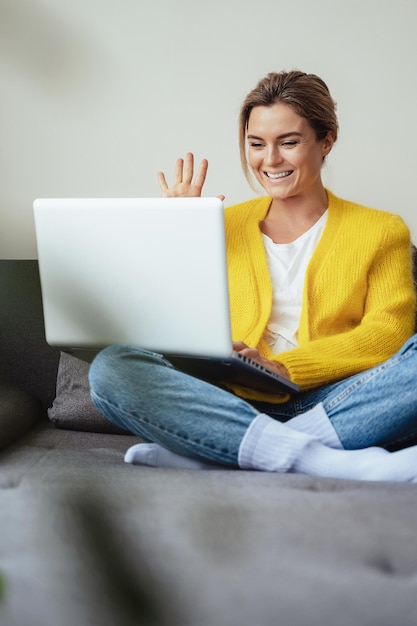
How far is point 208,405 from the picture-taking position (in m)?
1.42

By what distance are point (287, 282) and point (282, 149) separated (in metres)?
0.33

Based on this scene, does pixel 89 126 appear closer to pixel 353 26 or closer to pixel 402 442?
pixel 353 26

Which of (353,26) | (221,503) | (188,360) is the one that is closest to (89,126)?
(353,26)

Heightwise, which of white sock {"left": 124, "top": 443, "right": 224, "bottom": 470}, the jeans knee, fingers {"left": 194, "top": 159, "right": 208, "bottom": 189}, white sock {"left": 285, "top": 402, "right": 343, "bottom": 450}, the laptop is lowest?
white sock {"left": 124, "top": 443, "right": 224, "bottom": 470}

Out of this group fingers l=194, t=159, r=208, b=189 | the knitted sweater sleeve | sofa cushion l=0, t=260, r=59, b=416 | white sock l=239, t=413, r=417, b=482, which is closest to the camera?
white sock l=239, t=413, r=417, b=482

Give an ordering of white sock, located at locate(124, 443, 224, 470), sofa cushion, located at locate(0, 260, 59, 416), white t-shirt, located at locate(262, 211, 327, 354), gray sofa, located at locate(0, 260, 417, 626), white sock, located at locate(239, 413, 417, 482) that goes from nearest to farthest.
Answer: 1. gray sofa, located at locate(0, 260, 417, 626)
2. white sock, located at locate(239, 413, 417, 482)
3. white sock, located at locate(124, 443, 224, 470)
4. white t-shirt, located at locate(262, 211, 327, 354)
5. sofa cushion, located at locate(0, 260, 59, 416)

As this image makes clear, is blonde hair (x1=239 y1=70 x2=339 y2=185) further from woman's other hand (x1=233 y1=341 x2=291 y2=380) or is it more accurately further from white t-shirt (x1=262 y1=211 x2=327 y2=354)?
woman's other hand (x1=233 y1=341 x2=291 y2=380)

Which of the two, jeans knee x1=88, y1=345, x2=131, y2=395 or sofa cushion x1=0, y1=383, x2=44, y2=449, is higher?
jeans knee x1=88, y1=345, x2=131, y2=395

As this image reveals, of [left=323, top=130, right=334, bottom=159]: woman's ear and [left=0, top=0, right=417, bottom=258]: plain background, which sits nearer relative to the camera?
[left=323, top=130, right=334, bottom=159]: woman's ear

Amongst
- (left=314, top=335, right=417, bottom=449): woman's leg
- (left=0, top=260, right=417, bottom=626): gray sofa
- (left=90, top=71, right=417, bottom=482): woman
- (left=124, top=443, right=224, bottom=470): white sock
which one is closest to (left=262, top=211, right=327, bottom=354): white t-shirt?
(left=90, top=71, right=417, bottom=482): woman

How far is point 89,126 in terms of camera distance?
244cm

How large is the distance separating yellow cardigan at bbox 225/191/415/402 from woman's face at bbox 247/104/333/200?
12 cm

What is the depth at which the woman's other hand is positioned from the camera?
1533 mm

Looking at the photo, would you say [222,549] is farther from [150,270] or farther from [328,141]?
[328,141]
